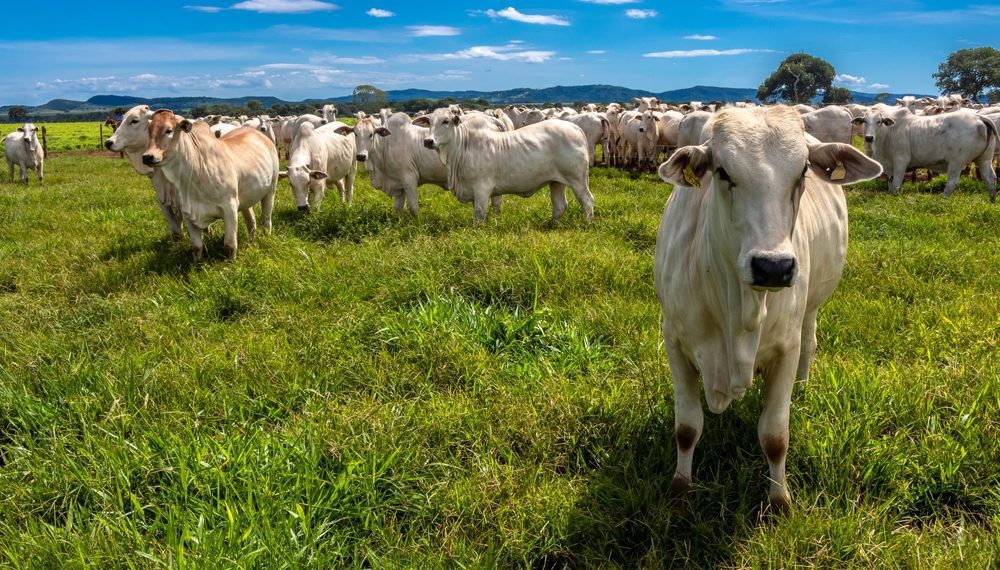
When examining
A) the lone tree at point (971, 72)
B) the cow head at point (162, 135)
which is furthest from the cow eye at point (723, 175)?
the lone tree at point (971, 72)

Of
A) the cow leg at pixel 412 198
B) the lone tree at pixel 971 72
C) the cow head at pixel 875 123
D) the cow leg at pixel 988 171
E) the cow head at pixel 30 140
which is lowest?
the cow leg at pixel 412 198

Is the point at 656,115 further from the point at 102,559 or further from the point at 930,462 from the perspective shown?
the point at 102,559

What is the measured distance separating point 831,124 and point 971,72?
207ft

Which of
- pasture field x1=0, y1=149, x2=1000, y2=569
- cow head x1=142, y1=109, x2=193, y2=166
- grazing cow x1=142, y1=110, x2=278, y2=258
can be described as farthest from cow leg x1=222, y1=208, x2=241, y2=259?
pasture field x1=0, y1=149, x2=1000, y2=569

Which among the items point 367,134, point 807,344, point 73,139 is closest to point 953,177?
point 367,134

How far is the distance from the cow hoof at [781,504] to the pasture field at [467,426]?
90 millimetres

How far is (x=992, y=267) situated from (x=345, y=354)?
582cm

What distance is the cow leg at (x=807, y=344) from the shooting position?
3.32m

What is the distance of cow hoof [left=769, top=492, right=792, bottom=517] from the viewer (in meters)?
2.79

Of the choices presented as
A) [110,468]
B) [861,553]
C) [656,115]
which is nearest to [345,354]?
[110,468]

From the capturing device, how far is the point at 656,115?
18078 mm

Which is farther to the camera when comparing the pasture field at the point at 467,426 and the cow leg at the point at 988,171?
the cow leg at the point at 988,171

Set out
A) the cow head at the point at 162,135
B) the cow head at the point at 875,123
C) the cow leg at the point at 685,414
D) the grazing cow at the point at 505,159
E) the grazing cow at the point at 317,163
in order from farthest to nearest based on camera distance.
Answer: the cow head at the point at 875,123
the grazing cow at the point at 317,163
the grazing cow at the point at 505,159
the cow head at the point at 162,135
the cow leg at the point at 685,414

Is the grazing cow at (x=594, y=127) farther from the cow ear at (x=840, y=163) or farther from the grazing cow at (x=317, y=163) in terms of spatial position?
the cow ear at (x=840, y=163)
